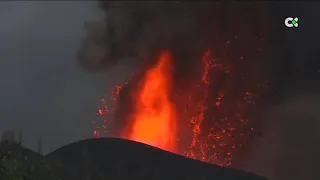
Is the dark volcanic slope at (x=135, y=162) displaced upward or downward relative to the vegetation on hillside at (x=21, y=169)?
downward

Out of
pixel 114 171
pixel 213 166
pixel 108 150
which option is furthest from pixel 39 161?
pixel 108 150

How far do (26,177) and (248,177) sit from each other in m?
82.3

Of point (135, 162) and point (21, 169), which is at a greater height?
point (21, 169)

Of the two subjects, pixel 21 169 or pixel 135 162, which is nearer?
pixel 21 169

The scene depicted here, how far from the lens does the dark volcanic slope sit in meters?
90.5

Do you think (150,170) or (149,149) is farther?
(149,149)

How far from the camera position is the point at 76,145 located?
115m

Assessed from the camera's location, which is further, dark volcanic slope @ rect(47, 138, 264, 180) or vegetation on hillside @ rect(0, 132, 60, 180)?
dark volcanic slope @ rect(47, 138, 264, 180)

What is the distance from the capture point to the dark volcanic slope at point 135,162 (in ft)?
297

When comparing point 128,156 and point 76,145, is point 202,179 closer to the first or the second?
point 128,156

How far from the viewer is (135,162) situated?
100125 mm

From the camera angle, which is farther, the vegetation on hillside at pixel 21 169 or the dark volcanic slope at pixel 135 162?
the dark volcanic slope at pixel 135 162

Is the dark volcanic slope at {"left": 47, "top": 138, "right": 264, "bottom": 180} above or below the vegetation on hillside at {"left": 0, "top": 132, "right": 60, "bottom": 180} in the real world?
below

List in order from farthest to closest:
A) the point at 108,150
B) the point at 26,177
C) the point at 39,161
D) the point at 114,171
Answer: the point at 108,150, the point at 114,171, the point at 39,161, the point at 26,177
